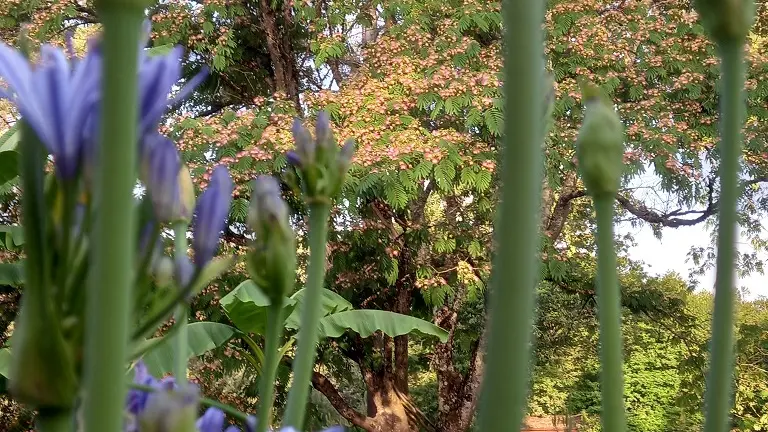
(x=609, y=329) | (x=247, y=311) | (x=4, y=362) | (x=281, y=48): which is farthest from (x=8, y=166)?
(x=281, y=48)

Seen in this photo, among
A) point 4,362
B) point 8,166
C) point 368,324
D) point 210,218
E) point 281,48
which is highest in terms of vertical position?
point 281,48

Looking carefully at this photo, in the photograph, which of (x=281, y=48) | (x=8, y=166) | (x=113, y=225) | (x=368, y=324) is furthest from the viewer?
(x=281, y=48)

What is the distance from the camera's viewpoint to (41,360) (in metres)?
0.14

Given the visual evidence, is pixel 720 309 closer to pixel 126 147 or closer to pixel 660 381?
pixel 126 147

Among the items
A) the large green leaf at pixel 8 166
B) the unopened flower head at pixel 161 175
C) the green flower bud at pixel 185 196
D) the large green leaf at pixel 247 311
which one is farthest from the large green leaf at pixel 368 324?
the unopened flower head at pixel 161 175

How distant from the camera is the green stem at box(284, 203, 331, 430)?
0.80ft

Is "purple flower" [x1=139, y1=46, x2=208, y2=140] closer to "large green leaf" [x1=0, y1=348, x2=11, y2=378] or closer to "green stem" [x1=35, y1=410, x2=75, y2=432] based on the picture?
"green stem" [x1=35, y1=410, x2=75, y2=432]

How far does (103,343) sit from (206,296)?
359 centimetres

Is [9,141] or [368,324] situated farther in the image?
[368,324]

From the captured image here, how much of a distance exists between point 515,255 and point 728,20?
0.09m

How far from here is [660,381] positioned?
8.06 meters

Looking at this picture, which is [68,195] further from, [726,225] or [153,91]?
[726,225]

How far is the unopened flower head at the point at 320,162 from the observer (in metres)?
0.27

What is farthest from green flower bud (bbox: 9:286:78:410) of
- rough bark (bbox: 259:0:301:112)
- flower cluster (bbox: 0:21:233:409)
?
rough bark (bbox: 259:0:301:112)
